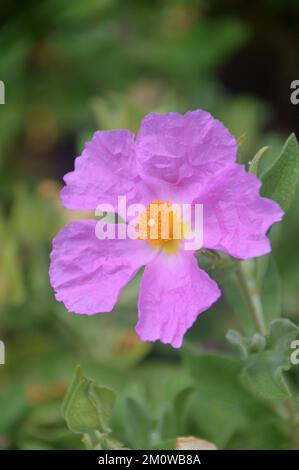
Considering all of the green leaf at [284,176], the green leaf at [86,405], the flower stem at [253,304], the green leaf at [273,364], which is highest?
the green leaf at [284,176]

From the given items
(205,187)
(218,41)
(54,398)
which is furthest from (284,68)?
(205,187)

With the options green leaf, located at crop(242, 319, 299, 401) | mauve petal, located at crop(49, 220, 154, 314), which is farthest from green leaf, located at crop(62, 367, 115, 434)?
green leaf, located at crop(242, 319, 299, 401)

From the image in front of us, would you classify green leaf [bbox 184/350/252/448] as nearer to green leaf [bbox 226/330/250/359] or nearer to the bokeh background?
the bokeh background

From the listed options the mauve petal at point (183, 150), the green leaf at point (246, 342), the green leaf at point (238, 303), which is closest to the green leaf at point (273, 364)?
the green leaf at point (246, 342)

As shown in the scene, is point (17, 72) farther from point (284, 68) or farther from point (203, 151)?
point (203, 151)

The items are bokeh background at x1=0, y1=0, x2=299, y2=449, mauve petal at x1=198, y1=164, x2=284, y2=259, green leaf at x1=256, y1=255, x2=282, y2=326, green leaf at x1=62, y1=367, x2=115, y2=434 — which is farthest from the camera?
bokeh background at x1=0, y1=0, x2=299, y2=449

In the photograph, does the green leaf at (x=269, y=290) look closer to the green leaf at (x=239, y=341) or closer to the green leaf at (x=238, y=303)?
the green leaf at (x=238, y=303)

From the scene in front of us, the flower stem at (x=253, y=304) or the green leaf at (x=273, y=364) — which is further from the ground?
the flower stem at (x=253, y=304)

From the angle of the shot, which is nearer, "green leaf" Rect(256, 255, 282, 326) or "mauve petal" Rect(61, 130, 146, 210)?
"mauve petal" Rect(61, 130, 146, 210)
